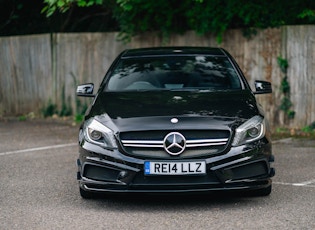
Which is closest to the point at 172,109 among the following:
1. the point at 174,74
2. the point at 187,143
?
the point at 187,143

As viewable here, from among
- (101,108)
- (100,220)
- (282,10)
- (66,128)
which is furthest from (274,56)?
(100,220)

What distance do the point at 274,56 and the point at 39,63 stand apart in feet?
20.0

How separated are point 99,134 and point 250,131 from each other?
4.66ft

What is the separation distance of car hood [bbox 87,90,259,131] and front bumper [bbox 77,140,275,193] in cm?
30

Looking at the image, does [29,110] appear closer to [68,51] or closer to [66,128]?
[68,51]

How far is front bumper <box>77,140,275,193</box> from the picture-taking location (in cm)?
768

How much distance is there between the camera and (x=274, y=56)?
1510 centimetres

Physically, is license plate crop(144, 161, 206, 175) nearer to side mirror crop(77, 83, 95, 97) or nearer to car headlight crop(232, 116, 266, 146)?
car headlight crop(232, 116, 266, 146)

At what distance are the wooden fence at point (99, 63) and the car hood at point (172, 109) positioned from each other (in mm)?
6143

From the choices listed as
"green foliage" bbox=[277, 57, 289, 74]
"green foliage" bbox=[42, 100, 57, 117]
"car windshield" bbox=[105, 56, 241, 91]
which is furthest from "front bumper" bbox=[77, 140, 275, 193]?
"green foliage" bbox=[42, 100, 57, 117]

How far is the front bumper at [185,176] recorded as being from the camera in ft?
25.2

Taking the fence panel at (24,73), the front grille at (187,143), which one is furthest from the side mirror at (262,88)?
the fence panel at (24,73)

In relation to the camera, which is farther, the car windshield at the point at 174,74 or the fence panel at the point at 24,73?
the fence panel at the point at 24,73

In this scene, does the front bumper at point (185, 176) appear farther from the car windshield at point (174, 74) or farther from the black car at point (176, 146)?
the car windshield at point (174, 74)
